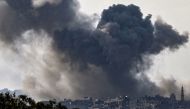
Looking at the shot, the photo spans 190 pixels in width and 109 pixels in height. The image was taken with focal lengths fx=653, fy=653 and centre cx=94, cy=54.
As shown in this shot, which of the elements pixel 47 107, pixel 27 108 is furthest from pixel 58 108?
pixel 27 108

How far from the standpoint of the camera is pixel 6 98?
18162 cm

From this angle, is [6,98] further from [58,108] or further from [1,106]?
[58,108]

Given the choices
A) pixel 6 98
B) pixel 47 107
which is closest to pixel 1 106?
pixel 6 98

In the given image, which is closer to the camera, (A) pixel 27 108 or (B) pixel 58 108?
(A) pixel 27 108

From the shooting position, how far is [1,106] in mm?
176750

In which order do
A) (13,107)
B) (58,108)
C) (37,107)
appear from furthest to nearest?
1. (58,108)
2. (37,107)
3. (13,107)

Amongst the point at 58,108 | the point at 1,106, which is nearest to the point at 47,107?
the point at 58,108

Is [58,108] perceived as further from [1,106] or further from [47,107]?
[1,106]

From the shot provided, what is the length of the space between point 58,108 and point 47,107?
619 cm

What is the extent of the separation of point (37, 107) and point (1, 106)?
12180mm

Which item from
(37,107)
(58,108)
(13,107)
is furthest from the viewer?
(58,108)

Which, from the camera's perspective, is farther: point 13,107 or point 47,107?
point 47,107

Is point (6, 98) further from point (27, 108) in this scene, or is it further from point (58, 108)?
point (58, 108)

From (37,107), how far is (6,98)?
369 inches
